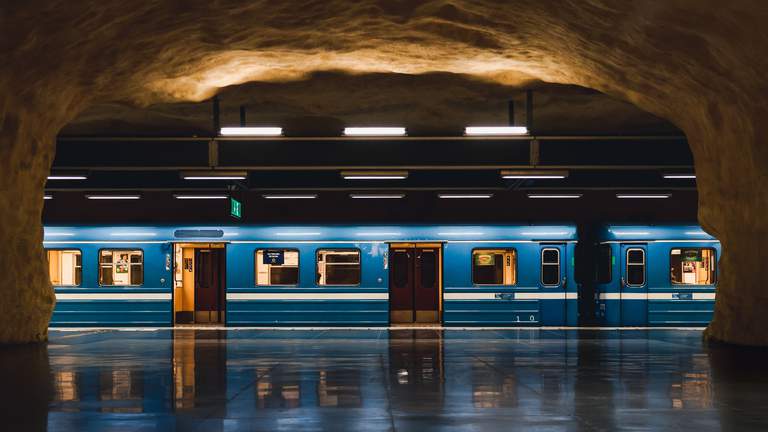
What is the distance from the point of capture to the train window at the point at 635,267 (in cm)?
1939

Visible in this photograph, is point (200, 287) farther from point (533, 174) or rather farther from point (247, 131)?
point (533, 174)

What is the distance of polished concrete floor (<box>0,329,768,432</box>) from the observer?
5.88 meters

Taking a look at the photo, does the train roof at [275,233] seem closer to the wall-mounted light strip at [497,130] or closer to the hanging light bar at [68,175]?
the hanging light bar at [68,175]

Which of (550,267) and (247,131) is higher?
(247,131)

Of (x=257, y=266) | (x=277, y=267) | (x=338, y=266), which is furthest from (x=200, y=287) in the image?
(x=338, y=266)

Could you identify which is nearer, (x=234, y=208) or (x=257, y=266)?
(x=234, y=208)

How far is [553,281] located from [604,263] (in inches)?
47.0

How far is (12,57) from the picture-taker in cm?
964

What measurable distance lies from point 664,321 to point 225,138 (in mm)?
10578

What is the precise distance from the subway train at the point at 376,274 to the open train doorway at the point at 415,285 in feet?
3.11

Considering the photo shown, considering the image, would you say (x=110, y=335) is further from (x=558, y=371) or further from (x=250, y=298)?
(x=558, y=371)

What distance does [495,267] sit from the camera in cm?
1956

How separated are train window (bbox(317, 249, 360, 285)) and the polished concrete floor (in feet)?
18.0

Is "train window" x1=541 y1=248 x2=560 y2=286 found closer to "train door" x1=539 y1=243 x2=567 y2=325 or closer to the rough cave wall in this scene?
"train door" x1=539 y1=243 x2=567 y2=325
